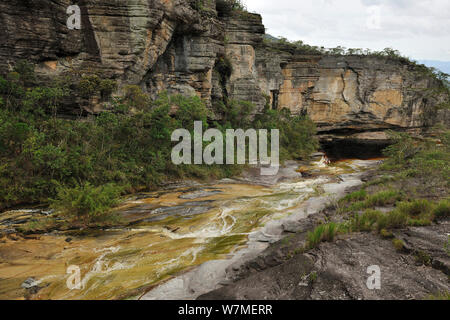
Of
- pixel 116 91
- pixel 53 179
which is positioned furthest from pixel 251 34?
pixel 53 179

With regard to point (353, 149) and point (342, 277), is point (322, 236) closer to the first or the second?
point (342, 277)

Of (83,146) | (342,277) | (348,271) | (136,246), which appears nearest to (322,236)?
(348,271)

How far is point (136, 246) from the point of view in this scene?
5.95m

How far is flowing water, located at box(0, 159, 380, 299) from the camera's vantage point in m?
4.34

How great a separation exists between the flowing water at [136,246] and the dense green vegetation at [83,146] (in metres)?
1.09

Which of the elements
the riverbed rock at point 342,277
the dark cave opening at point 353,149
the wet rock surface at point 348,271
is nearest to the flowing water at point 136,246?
the wet rock surface at point 348,271

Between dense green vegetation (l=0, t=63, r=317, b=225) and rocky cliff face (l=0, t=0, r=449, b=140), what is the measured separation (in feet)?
5.00

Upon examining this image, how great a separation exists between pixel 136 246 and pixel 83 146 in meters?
7.13

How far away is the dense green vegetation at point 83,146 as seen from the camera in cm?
865

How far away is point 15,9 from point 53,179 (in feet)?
29.1

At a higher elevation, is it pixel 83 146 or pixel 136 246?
pixel 83 146

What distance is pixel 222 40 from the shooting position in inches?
792

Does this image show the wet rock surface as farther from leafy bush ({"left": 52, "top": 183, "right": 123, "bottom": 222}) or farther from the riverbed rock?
leafy bush ({"left": 52, "top": 183, "right": 123, "bottom": 222})
